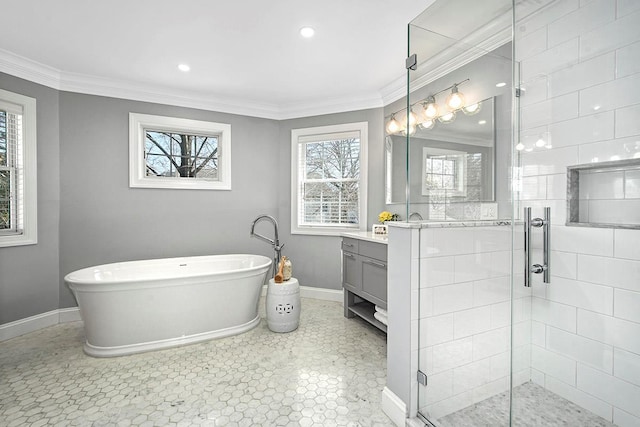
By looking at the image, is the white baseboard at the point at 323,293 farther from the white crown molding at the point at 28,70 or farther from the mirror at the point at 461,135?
the white crown molding at the point at 28,70

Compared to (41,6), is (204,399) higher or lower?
lower

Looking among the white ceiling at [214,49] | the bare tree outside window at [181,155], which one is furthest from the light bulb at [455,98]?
the bare tree outside window at [181,155]

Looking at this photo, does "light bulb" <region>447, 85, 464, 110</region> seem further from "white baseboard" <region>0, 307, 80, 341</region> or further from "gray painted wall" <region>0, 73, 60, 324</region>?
"white baseboard" <region>0, 307, 80, 341</region>

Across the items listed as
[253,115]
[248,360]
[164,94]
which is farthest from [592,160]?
[164,94]

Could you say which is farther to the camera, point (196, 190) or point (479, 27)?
point (196, 190)

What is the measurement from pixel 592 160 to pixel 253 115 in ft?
10.9

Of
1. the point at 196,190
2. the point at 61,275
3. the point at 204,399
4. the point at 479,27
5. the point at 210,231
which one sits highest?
the point at 479,27

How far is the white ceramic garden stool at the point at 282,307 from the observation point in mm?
2791

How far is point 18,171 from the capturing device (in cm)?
277

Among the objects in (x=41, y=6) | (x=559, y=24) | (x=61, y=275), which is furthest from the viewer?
(x=61, y=275)

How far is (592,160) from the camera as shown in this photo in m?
1.59

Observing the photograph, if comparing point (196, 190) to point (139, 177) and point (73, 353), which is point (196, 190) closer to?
point (139, 177)

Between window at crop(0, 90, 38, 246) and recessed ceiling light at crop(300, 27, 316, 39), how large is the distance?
2.61m

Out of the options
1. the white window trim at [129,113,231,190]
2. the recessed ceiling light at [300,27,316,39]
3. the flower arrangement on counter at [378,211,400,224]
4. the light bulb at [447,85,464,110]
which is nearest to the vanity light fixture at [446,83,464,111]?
the light bulb at [447,85,464,110]
